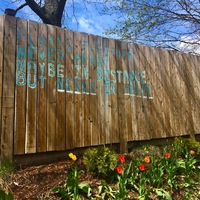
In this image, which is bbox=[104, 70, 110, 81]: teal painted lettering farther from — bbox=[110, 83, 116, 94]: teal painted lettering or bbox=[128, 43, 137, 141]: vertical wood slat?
bbox=[128, 43, 137, 141]: vertical wood slat

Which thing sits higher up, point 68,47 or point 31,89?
point 68,47

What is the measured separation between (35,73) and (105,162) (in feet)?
5.42

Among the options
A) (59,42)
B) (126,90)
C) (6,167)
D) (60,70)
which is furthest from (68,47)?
(6,167)

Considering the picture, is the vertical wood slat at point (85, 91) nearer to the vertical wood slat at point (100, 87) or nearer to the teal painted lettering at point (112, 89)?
the vertical wood slat at point (100, 87)

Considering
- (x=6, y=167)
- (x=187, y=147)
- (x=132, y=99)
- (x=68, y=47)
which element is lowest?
(x=6, y=167)

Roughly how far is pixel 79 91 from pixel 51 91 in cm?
50

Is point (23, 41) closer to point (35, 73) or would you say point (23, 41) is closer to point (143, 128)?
point (35, 73)

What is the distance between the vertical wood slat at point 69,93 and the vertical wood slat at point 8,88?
0.84 m

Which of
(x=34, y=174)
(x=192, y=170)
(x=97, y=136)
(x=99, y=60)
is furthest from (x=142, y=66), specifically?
(x=34, y=174)

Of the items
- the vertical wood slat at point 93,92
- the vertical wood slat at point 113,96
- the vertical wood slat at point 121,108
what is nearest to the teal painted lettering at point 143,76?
the vertical wood slat at point 121,108

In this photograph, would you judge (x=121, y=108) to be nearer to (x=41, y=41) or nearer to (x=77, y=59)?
(x=77, y=59)

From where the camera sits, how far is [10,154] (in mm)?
2990

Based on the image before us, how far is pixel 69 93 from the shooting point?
142 inches

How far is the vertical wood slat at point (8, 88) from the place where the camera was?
298cm
